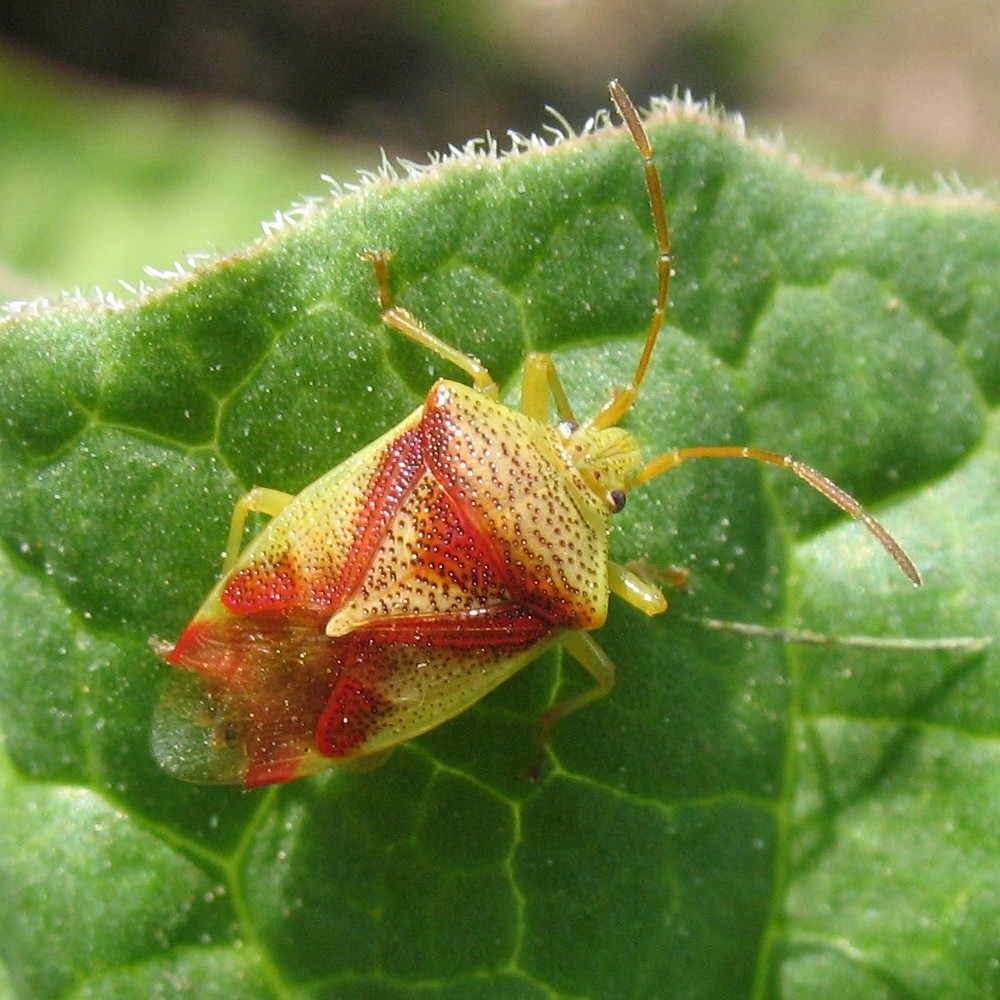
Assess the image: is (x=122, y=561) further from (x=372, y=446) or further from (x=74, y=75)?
(x=74, y=75)

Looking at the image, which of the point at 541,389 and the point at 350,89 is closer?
the point at 541,389

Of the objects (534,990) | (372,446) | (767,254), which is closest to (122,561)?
(372,446)

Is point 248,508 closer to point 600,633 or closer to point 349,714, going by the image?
point 349,714

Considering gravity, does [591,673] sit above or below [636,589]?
below

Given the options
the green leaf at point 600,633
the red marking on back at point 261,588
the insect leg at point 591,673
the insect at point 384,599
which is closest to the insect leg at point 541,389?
the insect at point 384,599

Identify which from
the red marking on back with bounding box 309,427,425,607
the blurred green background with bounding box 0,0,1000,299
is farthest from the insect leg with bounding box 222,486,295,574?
Result: the blurred green background with bounding box 0,0,1000,299

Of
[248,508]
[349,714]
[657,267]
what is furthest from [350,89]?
[349,714]

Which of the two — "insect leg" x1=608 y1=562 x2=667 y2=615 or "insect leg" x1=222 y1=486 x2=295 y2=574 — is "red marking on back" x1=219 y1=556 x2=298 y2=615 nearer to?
"insect leg" x1=222 y1=486 x2=295 y2=574
